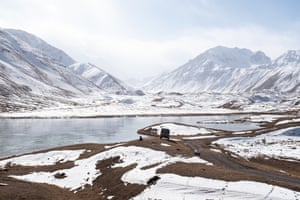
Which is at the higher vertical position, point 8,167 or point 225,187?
point 225,187

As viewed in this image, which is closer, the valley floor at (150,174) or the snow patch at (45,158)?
the valley floor at (150,174)

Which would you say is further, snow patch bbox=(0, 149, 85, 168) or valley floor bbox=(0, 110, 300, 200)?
snow patch bbox=(0, 149, 85, 168)

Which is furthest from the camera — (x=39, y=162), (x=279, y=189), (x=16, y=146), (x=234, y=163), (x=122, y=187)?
(x=16, y=146)

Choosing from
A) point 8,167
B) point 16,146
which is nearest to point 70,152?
point 8,167

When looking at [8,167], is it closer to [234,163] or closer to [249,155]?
[234,163]

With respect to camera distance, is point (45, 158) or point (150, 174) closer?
point (150, 174)

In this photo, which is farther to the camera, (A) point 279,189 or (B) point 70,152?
(B) point 70,152

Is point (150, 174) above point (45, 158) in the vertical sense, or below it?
above

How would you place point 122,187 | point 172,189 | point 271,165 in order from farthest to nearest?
1. point 271,165
2. point 122,187
3. point 172,189

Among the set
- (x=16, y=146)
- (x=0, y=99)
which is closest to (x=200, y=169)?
(x=16, y=146)
